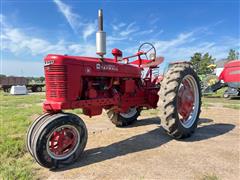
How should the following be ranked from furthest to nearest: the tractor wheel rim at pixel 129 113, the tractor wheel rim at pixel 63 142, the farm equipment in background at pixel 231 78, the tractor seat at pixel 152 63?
the farm equipment in background at pixel 231 78, the tractor wheel rim at pixel 129 113, the tractor seat at pixel 152 63, the tractor wheel rim at pixel 63 142

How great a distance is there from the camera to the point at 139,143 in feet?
14.5

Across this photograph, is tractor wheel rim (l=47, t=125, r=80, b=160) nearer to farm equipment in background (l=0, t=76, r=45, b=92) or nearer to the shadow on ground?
the shadow on ground

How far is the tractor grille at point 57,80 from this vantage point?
3.52 m

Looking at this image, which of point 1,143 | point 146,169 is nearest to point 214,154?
point 146,169

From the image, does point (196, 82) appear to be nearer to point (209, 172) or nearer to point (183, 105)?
point (183, 105)

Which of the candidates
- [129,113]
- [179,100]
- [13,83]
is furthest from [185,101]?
[13,83]

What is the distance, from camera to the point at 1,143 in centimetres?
447

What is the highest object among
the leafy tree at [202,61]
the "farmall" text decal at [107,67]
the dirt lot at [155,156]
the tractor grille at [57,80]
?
the leafy tree at [202,61]

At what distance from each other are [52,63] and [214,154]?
9.96 feet

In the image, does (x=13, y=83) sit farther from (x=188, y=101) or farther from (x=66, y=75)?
(x=66, y=75)

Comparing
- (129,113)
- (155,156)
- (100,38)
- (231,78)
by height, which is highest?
(100,38)

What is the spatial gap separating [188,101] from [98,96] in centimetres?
220

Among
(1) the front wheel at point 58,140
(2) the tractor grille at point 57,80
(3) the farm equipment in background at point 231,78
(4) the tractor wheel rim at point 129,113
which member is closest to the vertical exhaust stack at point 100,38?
(2) the tractor grille at point 57,80

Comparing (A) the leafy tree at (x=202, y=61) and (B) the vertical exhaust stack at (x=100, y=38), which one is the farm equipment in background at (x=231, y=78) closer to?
(B) the vertical exhaust stack at (x=100, y=38)
